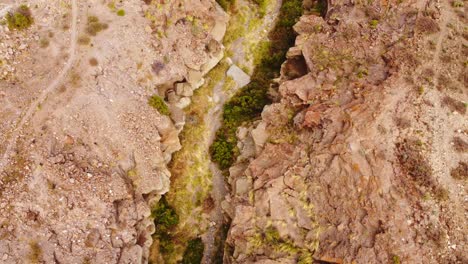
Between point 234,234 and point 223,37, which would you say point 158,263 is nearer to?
point 234,234

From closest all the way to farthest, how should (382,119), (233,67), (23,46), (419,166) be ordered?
(419,166), (382,119), (23,46), (233,67)

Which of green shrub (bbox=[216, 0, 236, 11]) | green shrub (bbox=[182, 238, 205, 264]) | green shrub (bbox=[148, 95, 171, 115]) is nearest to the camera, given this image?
green shrub (bbox=[148, 95, 171, 115])

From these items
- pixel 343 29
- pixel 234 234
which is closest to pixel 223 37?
pixel 343 29

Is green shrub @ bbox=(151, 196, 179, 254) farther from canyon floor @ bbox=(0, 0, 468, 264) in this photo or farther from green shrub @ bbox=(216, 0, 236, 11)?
green shrub @ bbox=(216, 0, 236, 11)

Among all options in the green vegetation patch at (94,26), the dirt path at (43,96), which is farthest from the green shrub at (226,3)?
the dirt path at (43,96)

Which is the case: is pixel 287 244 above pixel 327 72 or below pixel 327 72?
below

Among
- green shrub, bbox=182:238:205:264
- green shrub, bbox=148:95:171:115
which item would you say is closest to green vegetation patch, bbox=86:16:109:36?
green shrub, bbox=148:95:171:115

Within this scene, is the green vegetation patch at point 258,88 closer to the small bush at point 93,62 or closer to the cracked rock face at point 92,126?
the cracked rock face at point 92,126
